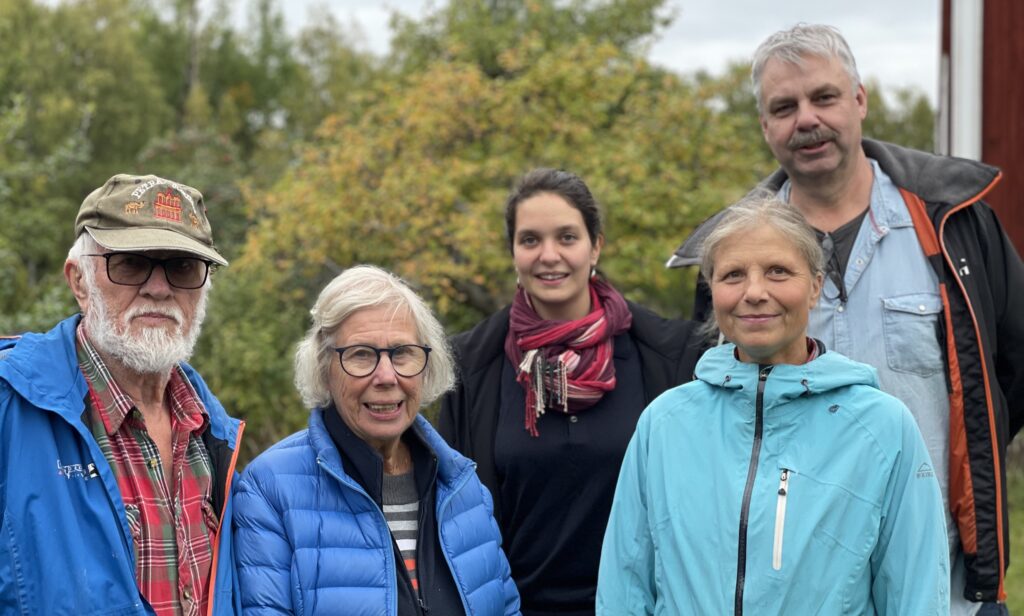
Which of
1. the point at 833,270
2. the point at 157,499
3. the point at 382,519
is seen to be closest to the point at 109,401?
the point at 157,499

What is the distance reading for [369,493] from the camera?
114 inches

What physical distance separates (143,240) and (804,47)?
2031 millimetres

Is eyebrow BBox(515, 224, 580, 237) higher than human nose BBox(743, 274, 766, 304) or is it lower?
higher

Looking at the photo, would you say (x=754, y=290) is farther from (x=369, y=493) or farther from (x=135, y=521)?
(x=135, y=521)

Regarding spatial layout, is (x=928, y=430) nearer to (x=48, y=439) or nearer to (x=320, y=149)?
(x=48, y=439)

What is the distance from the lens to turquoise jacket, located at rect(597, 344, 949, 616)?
8.32 feet

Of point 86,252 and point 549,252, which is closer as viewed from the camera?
point 86,252

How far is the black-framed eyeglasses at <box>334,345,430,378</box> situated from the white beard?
44 cm

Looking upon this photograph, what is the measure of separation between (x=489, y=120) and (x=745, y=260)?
9.55 meters

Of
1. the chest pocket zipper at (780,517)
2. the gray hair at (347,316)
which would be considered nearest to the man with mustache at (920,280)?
the chest pocket zipper at (780,517)

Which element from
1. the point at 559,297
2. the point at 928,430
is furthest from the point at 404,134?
the point at 928,430

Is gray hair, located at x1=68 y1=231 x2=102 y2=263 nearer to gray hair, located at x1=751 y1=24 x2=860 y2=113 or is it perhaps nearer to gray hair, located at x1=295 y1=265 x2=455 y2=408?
gray hair, located at x1=295 y1=265 x2=455 y2=408

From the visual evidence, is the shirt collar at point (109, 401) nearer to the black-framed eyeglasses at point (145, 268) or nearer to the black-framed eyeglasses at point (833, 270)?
the black-framed eyeglasses at point (145, 268)

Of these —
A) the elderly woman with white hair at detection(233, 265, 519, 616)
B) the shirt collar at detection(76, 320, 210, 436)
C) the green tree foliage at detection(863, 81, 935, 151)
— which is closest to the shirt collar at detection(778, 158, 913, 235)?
the elderly woman with white hair at detection(233, 265, 519, 616)
